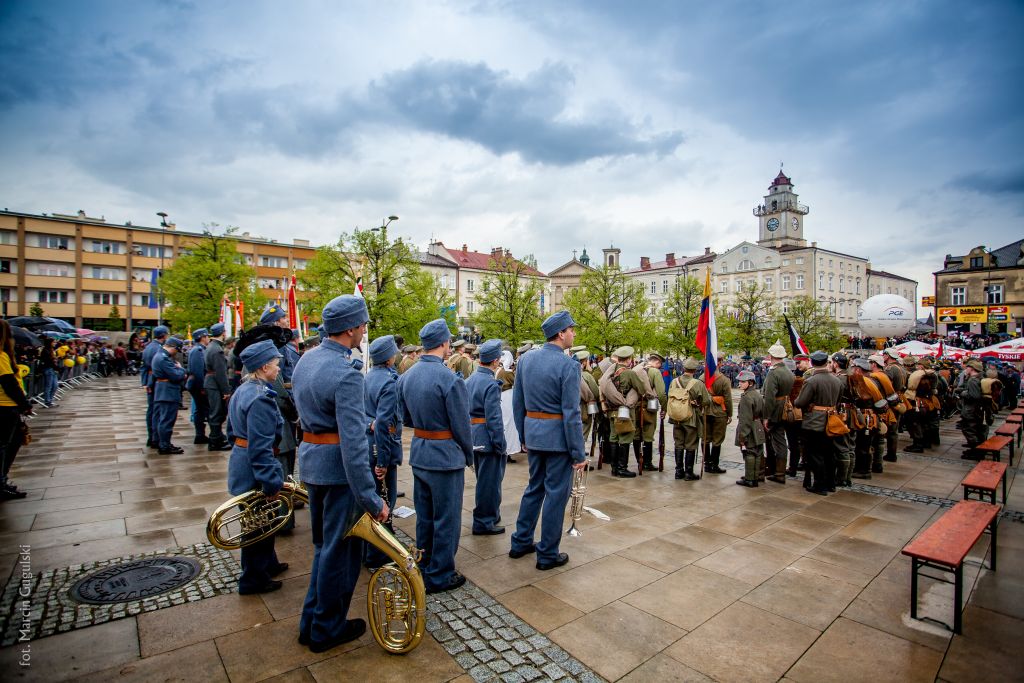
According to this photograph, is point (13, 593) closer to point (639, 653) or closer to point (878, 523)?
point (639, 653)

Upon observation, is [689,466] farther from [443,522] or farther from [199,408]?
[199,408]

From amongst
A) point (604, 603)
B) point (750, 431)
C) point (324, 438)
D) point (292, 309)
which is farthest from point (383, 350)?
point (292, 309)

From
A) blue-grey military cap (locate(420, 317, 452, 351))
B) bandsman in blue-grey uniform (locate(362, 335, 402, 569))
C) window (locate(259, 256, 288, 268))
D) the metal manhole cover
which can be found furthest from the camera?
window (locate(259, 256, 288, 268))

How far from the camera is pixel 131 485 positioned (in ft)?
24.5

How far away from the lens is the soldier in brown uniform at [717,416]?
8.96 m

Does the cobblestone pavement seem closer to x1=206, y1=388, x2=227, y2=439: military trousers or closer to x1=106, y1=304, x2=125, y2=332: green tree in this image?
x1=206, y1=388, x2=227, y2=439: military trousers

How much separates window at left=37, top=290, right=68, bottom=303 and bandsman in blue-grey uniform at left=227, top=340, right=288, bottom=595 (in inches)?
2720

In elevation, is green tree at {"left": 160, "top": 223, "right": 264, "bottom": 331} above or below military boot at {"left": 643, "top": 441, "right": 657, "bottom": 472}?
above

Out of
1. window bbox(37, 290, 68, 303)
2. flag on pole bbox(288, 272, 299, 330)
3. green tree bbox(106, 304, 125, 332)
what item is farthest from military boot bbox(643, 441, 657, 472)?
window bbox(37, 290, 68, 303)

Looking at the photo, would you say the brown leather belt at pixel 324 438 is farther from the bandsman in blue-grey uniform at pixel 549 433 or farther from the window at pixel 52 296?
the window at pixel 52 296

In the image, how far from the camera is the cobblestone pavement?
131 inches

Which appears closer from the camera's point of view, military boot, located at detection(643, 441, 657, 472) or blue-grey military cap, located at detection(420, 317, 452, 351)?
blue-grey military cap, located at detection(420, 317, 452, 351)

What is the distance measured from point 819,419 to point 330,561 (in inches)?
281

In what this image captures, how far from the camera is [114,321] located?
54.8 meters
